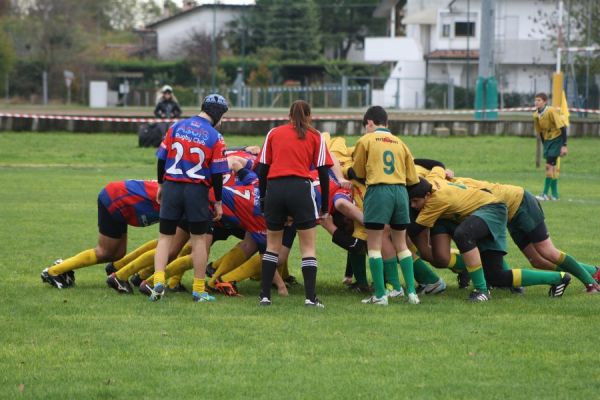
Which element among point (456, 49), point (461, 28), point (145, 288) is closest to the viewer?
point (145, 288)

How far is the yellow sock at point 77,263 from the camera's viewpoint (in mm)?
11273

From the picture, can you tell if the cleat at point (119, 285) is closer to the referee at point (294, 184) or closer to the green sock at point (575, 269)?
the referee at point (294, 184)

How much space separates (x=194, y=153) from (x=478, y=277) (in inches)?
114

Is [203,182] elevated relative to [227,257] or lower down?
elevated

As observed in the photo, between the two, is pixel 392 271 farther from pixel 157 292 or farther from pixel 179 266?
pixel 157 292

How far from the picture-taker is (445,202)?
35.6 ft

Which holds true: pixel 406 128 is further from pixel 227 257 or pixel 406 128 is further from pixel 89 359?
pixel 89 359

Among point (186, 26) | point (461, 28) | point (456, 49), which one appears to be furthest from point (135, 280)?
point (186, 26)

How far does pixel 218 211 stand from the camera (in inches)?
416

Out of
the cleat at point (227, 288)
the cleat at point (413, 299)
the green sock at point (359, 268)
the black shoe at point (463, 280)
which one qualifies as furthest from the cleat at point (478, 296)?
the cleat at point (227, 288)

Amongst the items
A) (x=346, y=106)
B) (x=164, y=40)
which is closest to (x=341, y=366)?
(x=346, y=106)

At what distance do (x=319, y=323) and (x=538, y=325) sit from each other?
1.81 m

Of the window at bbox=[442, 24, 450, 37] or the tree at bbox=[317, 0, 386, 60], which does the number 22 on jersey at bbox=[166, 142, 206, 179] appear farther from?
the tree at bbox=[317, 0, 386, 60]

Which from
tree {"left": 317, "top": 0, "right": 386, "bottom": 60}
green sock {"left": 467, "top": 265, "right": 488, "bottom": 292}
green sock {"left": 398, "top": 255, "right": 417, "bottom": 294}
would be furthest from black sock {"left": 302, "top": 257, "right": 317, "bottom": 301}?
tree {"left": 317, "top": 0, "right": 386, "bottom": 60}
